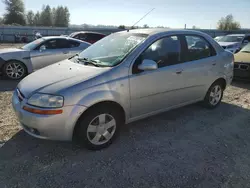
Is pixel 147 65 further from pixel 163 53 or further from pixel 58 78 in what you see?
pixel 58 78

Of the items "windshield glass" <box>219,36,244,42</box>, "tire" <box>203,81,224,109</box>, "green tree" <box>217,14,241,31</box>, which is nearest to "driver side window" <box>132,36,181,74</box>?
"tire" <box>203,81,224,109</box>

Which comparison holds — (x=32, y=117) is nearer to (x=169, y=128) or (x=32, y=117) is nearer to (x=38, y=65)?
(x=169, y=128)

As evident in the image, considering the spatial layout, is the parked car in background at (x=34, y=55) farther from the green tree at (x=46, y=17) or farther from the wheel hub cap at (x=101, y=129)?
the green tree at (x=46, y=17)

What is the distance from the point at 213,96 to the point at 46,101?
3.49 m

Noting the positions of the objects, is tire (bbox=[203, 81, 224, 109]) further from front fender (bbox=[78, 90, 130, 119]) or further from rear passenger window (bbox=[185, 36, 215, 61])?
front fender (bbox=[78, 90, 130, 119])

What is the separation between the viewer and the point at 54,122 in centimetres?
283

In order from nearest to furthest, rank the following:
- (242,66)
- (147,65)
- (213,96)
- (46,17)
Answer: (147,65) < (213,96) < (242,66) < (46,17)

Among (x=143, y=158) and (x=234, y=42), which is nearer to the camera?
(x=143, y=158)

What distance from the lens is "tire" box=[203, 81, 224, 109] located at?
4722mm

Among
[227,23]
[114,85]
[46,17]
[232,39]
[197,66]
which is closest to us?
[114,85]

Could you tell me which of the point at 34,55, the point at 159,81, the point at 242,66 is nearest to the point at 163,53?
the point at 159,81

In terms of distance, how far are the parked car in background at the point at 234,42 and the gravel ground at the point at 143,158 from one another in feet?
29.8

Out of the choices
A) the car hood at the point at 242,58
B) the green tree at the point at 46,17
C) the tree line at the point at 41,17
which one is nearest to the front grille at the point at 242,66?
the car hood at the point at 242,58

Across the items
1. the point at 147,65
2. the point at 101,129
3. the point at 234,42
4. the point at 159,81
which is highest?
the point at 234,42
